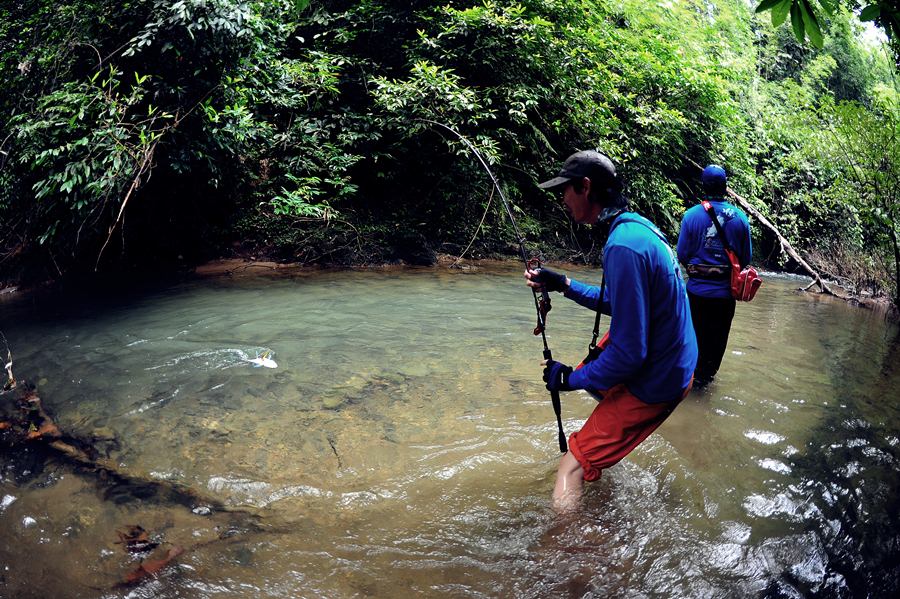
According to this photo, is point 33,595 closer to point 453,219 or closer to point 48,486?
point 48,486

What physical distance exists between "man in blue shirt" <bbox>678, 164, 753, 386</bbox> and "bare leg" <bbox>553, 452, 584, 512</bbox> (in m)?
2.54

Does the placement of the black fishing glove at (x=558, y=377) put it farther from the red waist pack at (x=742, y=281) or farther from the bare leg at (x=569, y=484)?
the red waist pack at (x=742, y=281)

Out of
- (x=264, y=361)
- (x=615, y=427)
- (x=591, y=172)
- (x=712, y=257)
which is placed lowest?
(x=264, y=361)

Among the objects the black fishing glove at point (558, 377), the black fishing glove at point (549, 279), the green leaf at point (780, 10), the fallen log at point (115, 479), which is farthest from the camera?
the black fishing glove at point (549, 279)

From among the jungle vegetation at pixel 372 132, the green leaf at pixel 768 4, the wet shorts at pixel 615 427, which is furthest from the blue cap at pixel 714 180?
the jungle vegetation at pixel 372 132

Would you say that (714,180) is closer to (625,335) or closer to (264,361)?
(625,335)

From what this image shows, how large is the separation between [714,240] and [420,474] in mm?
3207

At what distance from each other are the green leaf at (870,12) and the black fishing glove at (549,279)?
5.80ft

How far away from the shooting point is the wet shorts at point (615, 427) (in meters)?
2.78

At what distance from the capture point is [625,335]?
8.41 feet

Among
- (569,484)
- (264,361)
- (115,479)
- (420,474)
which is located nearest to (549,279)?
(569,484)

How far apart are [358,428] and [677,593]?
2449 mm

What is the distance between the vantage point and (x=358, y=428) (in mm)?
4250

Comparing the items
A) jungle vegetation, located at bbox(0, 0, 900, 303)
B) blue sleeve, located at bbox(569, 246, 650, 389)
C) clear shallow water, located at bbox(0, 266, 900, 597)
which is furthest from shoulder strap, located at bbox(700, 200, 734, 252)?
jungle vegetation, located at bbox(0, 0, 900, 303)
